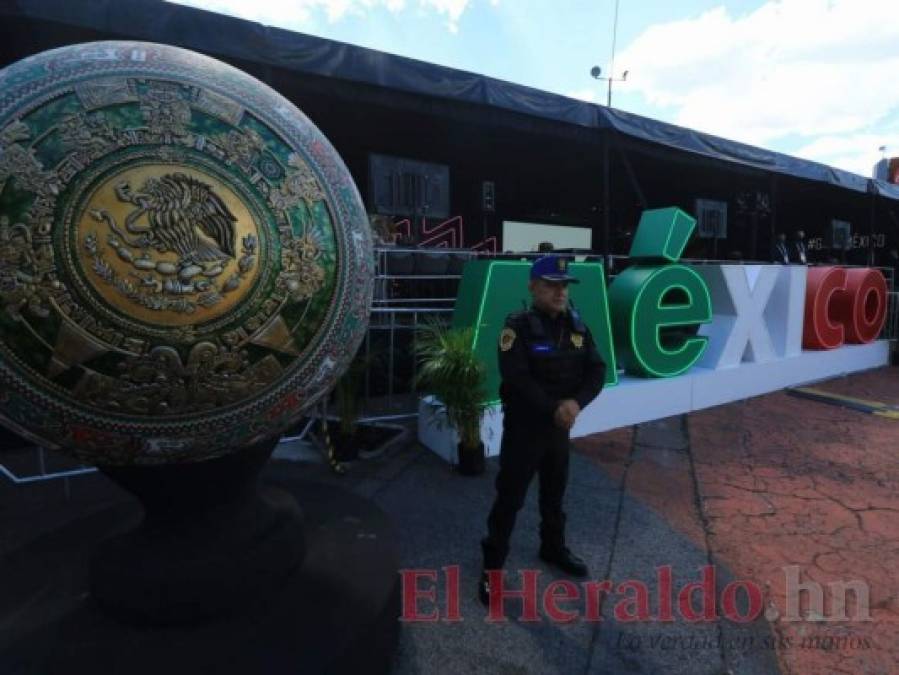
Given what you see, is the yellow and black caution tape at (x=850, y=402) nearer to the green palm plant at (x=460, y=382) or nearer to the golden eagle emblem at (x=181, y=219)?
the green palm plant at (x=460, y=382)

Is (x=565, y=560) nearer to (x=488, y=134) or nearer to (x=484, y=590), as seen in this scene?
(x=484, y=590)

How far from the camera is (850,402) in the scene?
6.96m

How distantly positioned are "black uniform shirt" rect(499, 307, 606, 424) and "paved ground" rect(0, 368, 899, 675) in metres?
1.03

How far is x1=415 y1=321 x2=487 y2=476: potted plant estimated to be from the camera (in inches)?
165

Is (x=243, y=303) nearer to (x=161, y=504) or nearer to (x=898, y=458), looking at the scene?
(x=161, y=504)

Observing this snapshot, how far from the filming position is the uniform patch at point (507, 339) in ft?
8.91

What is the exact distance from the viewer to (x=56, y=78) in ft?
4.81

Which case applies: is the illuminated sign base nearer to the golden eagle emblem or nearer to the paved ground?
the paved ground

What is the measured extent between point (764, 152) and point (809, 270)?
209cm

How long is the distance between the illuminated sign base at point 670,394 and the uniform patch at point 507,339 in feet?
6.43

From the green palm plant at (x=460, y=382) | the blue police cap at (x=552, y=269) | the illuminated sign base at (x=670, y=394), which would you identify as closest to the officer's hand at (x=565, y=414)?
the blue police cap at (x=552, y=269)

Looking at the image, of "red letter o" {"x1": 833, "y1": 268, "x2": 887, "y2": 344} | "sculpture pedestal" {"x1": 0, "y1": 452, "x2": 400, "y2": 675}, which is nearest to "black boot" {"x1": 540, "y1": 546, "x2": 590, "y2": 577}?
"sculpture pedestal" {"x1": 0, "y1": 452, "x2": 400, "y2": 675}

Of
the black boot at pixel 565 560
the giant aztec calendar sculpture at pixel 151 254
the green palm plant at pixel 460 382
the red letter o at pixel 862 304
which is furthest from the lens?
the red letter o at pixel 862 304

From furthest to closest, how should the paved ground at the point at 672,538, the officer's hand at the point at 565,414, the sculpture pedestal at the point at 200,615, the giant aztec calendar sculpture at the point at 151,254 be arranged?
the officer's hand at the point at 565,414, the paved ground at the point at 672,538, the sculpture pedestal at the point at 200,615, the giant aztec calendar sculpture at the point at 151,254
